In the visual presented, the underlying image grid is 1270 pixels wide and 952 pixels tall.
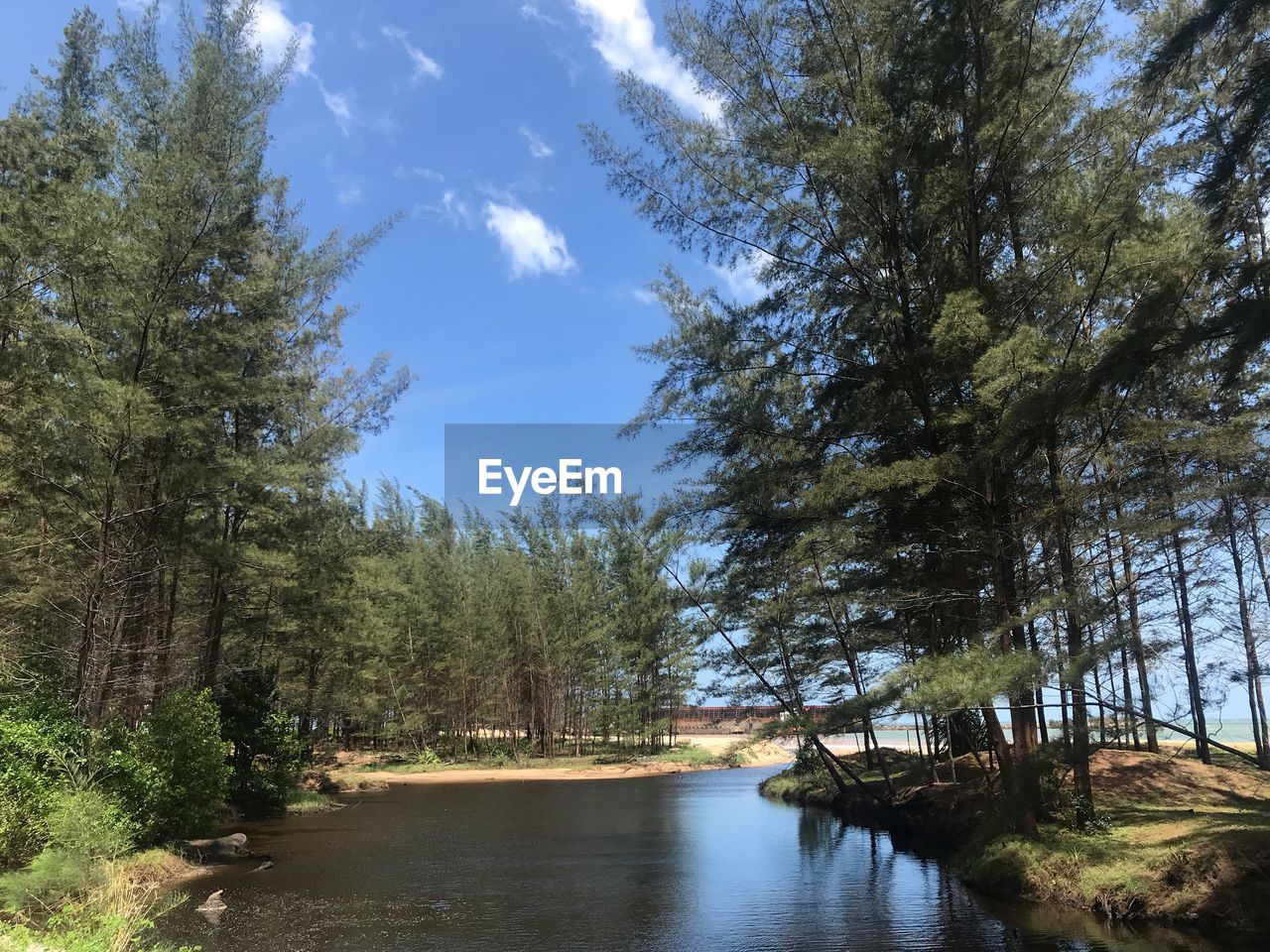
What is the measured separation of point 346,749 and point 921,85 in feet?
130

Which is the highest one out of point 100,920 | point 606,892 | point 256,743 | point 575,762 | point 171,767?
point 171,767

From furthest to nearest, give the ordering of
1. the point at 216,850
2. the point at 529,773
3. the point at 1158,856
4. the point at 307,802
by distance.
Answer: the point at 529,773 < the point at 307,802 < the point at 216,850 < the point at 1158,856

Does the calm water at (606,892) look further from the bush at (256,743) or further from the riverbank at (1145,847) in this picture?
the bush at (256,743)

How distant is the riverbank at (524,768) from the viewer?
31494mm

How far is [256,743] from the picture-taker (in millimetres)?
18516

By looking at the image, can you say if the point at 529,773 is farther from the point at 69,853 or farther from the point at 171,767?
the point at 69,853

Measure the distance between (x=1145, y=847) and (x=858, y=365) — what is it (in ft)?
25.1

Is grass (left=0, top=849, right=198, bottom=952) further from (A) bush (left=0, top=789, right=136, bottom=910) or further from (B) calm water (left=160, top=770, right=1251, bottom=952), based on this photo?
(B) calm water (left=160, top=770, right=1251, bottom=952)

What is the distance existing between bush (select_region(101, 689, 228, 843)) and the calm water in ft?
5.04

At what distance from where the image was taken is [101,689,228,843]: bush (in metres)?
11.4

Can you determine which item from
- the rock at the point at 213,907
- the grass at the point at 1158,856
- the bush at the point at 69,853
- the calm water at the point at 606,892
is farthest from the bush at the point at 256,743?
the grass at the point at 1158,856

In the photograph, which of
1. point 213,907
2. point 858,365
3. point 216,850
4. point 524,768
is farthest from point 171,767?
point 524,768

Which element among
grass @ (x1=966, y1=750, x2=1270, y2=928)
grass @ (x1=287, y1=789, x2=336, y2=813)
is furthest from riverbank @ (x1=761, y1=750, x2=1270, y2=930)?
grass @ (x1=287, y1=789, x2=336, y2=813)

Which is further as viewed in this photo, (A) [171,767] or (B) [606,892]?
(A) [171,767]
